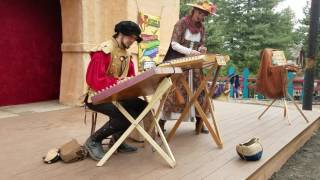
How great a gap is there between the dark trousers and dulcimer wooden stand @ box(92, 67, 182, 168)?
94 mm

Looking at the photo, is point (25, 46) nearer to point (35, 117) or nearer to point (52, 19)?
point (52, 19)

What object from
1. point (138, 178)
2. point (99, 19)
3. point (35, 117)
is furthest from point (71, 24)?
point (138, 178)

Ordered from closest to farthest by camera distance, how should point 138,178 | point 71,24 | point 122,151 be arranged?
point 138,178, point 122,151, point 71,24

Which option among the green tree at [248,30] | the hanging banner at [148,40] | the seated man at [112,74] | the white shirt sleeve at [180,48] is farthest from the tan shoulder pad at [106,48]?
the green tree at [248,30]

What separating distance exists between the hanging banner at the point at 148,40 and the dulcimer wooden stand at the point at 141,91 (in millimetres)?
4305

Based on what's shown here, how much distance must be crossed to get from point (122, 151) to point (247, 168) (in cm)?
121

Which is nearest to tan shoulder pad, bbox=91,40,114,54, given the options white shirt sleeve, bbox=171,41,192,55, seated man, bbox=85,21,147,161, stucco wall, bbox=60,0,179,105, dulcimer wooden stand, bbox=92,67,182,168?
seated man, bbox=85,21,147,161

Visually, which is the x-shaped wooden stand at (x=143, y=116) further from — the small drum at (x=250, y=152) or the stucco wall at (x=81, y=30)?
the stucco wall at (x=81, y=30)

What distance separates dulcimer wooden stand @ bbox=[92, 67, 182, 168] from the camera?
3.01 meters

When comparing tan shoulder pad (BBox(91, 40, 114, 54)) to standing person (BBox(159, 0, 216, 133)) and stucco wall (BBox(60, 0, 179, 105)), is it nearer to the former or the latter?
standing person (BBox(159, 0, 216, 133))

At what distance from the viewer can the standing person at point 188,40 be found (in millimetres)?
4301

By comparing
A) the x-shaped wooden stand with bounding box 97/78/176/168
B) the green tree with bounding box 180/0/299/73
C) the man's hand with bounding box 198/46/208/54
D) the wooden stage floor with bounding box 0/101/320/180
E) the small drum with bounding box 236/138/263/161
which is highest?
the green tree with bounding box 180/0/299/73

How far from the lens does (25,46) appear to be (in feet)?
23.4

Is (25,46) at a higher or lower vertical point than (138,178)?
higher
